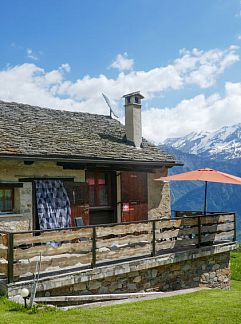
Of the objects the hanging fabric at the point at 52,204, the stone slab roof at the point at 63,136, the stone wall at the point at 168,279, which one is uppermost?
the stone slab roof at the point at 63,136

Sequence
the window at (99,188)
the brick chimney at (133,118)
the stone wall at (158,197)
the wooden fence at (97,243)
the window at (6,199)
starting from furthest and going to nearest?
the brick chimney at (133,118)
the stone wall at (158,197)
the window at (99,188)
the window at (6,199)
the wooden fence at (97,243)

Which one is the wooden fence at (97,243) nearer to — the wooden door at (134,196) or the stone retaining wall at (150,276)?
the stone retaining wall at (150,276)

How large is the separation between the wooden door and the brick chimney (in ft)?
5.84

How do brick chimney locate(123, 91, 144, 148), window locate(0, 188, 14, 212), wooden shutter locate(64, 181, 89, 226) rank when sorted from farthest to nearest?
brick chimney locate(123, 91, 144, 148) → wooden shutter locate(64, 181, 89, 226) → window locate(0, 188, 14, 212)

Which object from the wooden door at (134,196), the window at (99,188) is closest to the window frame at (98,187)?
the window at (99,188)

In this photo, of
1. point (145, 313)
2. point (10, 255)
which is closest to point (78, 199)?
point (10, 255)

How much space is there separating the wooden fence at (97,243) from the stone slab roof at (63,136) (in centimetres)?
310

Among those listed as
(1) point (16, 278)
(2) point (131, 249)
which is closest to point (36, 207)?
(2) point (131, 249)

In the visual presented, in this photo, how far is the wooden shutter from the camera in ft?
45.0

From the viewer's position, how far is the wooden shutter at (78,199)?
13.7 meters

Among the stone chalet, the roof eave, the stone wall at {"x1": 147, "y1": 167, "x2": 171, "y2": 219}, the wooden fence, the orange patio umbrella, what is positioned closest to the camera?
the wooden fence

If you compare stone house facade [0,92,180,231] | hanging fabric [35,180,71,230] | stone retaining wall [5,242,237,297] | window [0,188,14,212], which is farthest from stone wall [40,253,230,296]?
window [0,188,14,212]

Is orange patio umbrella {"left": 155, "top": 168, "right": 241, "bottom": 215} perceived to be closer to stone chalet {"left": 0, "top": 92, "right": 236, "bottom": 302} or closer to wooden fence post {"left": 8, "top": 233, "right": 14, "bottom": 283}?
stone chalet {"left": 0, "top": 92, "right": 236, "bottom": 302}

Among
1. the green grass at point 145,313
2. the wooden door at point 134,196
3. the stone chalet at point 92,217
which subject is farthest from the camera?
the wooden door at point 134,196
